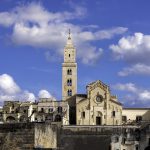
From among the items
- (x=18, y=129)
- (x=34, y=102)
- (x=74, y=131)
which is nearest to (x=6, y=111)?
(x=34, y=102)

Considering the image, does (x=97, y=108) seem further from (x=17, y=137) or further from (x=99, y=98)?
(x=17, y=137)

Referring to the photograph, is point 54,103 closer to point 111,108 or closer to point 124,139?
point 111,108

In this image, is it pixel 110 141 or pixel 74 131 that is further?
pixel 74 131

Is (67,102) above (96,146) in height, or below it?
above

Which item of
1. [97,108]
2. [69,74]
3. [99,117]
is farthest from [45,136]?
[69,74]

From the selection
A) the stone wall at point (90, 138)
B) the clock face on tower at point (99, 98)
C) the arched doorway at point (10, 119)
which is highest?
the clock face on tower at point (99, 98)

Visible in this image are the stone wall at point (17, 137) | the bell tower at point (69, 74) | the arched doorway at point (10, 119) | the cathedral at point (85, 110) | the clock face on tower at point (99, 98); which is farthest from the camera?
the bell tower at point (69, 74)

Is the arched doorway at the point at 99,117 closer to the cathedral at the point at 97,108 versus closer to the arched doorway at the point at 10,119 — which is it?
the cathedral at the point at 97,108

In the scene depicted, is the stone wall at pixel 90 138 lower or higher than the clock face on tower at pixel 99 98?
lower

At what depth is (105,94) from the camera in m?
92.2

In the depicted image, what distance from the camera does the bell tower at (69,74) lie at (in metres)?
100

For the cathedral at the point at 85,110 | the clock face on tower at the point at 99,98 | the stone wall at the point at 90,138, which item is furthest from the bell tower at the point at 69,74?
the stone wall at the point at 90,138

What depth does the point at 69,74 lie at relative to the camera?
102125 mm

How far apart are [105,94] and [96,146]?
1071 inches
